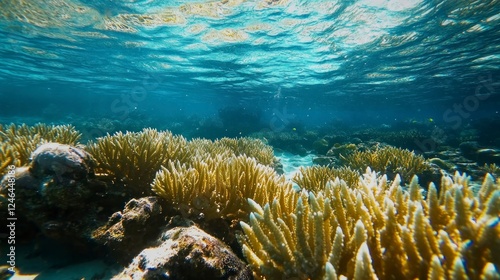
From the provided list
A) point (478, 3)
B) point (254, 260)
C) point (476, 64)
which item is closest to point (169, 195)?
point (254, 260)

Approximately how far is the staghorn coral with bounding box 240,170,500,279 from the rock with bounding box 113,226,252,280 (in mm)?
332

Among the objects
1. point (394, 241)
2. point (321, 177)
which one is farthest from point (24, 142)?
point (321, 177)

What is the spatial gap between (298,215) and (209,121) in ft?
83.7

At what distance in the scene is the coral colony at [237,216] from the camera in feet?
5.11

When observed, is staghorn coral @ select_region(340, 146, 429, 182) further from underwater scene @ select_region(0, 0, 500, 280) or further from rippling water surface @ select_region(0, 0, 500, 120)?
rippling water surface @ select_region(0, 0, 500, 120)

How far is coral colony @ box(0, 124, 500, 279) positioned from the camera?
5.11ft

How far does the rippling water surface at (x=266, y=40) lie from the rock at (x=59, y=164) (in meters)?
10.2

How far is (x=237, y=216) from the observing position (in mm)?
3541

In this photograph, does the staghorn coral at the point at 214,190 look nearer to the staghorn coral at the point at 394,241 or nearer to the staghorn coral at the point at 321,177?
the staghorn coral at the point at 394,241

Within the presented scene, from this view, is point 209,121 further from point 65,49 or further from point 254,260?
point 254,260

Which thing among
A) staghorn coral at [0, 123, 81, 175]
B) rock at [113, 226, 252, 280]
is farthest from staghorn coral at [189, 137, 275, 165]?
rock at [113, 226, 252, 280]

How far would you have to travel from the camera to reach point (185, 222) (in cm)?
312

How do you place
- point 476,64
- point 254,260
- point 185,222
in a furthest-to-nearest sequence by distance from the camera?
point 476,64 < point 185,222 < point 254,260

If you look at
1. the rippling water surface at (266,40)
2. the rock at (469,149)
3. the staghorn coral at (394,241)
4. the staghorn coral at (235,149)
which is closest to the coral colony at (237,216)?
the staghorn coral at (394,241)
